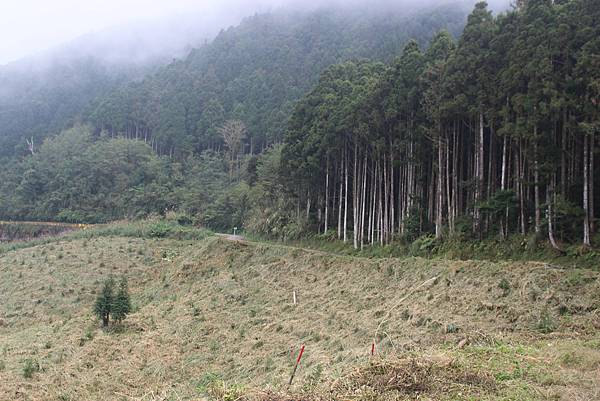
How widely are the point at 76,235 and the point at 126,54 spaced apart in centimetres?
9200

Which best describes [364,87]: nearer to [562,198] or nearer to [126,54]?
[562,198]

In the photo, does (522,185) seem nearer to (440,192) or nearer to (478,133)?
(478,133)

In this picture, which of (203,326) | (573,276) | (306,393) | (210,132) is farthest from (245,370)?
(210,132)

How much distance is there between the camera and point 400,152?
832 inches

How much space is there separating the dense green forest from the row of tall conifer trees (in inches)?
2.5

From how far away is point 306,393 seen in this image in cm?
553

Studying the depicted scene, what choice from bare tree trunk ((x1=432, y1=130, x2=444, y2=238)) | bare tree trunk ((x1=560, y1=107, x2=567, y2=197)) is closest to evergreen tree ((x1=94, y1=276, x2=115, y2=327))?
bare tree trunk ((x1=432, y1=130, x2=444, y2=238))

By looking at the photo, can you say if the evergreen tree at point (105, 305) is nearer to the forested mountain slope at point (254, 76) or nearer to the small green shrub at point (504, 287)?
the small green shrub at point (504, 287)

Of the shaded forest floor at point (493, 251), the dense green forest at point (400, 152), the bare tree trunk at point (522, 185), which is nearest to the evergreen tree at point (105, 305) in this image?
the shaded forest floor at point (493, 251)

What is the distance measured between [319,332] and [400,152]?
36.5 ft

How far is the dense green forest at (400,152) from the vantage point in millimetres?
14031

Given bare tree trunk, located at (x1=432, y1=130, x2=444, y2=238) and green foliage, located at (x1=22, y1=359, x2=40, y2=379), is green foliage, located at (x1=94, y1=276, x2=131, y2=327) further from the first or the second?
bare tree trunk, located at (x1=432, y1=130, x2=444, y2=238)

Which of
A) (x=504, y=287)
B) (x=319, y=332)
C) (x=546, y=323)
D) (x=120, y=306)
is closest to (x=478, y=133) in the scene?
(x=504, y=287)

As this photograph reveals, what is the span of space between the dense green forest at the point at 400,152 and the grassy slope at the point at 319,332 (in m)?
3.95
